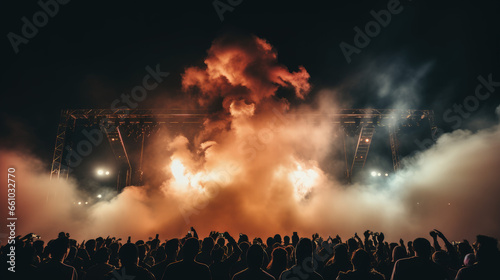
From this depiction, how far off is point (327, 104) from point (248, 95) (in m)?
4.94

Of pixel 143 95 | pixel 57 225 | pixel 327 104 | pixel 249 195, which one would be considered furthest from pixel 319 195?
pixel 57 225

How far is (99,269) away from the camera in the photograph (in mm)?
3379

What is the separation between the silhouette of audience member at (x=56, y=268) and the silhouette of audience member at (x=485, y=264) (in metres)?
4.43

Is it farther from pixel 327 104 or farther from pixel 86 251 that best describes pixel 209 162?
pixel 86 251

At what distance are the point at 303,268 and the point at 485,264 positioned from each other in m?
1.92

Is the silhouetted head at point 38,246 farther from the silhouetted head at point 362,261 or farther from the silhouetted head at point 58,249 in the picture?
the silhouetted head at point 362,261

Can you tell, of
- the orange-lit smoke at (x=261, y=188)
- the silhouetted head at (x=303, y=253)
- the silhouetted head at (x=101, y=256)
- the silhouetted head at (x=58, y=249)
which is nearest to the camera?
the silhouetted head at (x=303, y=253)

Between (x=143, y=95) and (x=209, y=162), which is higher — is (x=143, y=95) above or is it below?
above

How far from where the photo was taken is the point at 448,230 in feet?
48.0

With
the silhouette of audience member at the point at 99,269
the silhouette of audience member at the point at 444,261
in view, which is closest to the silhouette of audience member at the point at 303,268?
the silhouette of audience member at the point at 99,269

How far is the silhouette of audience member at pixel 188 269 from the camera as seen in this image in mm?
2602

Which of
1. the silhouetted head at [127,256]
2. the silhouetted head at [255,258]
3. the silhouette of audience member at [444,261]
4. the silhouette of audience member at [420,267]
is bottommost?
the silhouette of audience member at [444,261]

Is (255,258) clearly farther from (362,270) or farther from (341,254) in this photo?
(341,254)

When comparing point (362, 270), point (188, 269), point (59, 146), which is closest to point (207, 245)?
point (188, 269)
